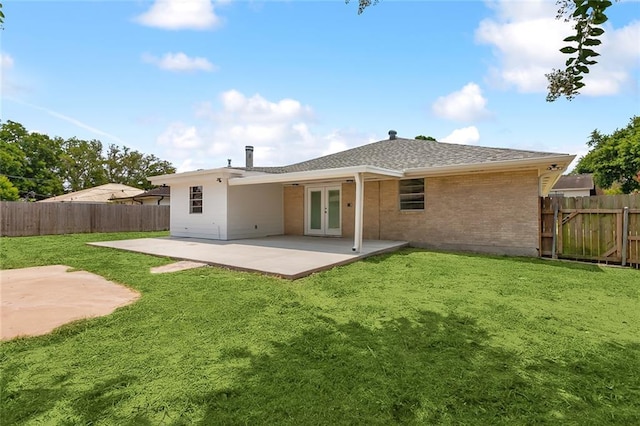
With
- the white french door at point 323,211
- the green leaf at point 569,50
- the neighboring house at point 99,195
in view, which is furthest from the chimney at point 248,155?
the neighboring house at point 99,195

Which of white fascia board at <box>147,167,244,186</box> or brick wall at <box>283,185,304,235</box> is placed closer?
white fascia board at <box>147,167,244,186</box>

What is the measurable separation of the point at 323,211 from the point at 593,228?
8.30 metres

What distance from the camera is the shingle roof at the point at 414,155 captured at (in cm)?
930

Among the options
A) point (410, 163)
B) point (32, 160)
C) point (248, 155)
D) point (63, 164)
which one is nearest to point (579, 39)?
point (410, 163)

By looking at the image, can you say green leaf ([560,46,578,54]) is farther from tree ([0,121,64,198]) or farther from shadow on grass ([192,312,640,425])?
tree ([0,121,64,198])

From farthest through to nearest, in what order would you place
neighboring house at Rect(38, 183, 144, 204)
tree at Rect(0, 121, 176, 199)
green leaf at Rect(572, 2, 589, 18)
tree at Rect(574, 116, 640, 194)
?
tree at Rect(0, 121, 176, 199) < neighboring house at Rect(38, 183, 144, 204) < tree at Rect(574, 116, 640, 194) < green leaf at Rect(572, 2, 589, 18)

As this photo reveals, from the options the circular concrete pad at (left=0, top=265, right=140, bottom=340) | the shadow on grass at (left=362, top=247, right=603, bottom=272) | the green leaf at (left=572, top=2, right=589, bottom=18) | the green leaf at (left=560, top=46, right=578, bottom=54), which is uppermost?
the green leaf at (left=572, top=2, right=589, bottom=18)

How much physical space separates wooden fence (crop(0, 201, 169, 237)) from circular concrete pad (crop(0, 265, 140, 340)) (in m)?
10.3

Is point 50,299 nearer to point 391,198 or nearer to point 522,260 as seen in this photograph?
point 391,198

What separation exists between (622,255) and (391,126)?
35.5 ft

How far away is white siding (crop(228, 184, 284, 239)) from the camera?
12.2 meters

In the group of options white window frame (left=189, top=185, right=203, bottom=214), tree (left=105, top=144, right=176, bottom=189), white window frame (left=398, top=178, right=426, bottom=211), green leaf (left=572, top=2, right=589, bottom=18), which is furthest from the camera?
tree (left=105, top=144, right=176, bottom=189)

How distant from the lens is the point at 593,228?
26.5ft

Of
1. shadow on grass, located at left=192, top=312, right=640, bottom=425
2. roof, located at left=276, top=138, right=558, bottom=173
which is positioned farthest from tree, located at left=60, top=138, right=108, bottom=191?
shadow on grass, located at left=192, top=312, right=640, bottom=425
